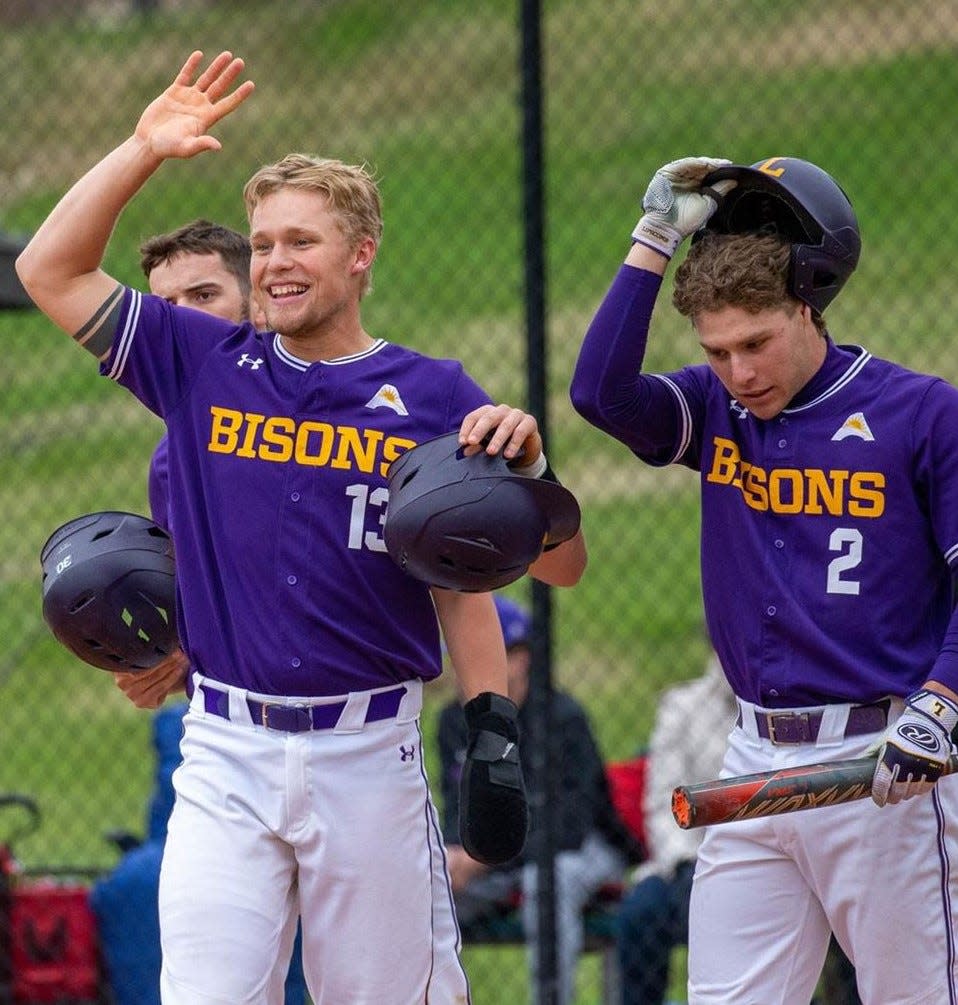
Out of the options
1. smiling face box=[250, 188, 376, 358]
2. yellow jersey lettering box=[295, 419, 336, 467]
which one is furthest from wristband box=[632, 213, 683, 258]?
yellow jersey lettering box=[295, 419, 336, 467]

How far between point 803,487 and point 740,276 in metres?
0.39

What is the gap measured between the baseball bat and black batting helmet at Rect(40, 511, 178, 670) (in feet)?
3.35

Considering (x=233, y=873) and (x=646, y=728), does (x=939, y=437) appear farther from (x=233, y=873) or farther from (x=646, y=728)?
(x=646, y=728)

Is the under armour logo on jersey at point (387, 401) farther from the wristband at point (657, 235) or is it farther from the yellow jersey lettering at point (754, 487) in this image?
the yellow jersey lettering at point (754, 487)

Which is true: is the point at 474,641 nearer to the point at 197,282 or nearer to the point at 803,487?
the point at 803,487

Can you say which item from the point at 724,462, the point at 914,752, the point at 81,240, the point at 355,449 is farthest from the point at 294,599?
the point at 914,752

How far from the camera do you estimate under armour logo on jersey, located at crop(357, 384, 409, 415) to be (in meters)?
3.38

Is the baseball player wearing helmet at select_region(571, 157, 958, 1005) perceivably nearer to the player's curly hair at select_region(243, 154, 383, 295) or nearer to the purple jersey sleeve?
the player's curly hair at select_region(243, 154, 383, 295)

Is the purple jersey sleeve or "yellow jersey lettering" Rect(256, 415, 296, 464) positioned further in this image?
the purple jersey sleeve

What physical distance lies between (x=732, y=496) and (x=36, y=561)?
654 cm

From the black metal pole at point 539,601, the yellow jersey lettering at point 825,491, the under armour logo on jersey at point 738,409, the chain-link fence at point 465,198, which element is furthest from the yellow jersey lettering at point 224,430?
the chain-link fence at point 465,198

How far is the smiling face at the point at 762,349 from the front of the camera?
3.33m

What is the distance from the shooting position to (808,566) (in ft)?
11.2

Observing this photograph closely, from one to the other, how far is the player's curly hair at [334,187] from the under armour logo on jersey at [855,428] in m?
0.90
